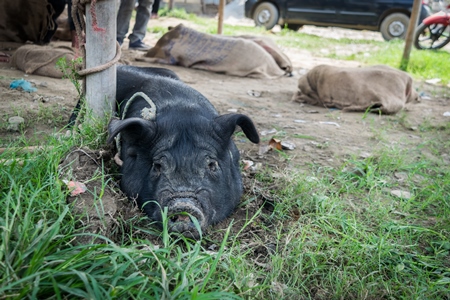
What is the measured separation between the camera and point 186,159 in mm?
3006

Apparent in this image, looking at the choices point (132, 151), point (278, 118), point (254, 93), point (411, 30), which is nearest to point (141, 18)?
point (254, 93)

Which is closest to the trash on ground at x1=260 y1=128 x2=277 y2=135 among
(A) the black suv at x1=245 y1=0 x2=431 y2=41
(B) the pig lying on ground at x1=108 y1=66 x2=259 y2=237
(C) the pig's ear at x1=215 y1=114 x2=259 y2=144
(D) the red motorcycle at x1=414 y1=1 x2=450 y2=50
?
(B) the pig lying on ground at x1=108 y1=66 x2=259 y2=237

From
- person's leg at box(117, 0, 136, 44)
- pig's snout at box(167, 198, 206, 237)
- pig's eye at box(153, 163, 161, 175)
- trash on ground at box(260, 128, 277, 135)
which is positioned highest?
person's leg at box(117, 0, 136, 44)

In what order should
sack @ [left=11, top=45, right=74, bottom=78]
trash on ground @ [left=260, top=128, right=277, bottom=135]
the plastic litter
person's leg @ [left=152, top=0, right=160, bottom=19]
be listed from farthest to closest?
person's leg @ [left=152, top=0, right=160, bottom=19], sack @ [left=11, top=45, right=74, bottom=78], the plastic litter, trash on ground @ [left=260, top=128, right=277, bottom=135]

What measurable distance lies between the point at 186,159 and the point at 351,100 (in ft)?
12.7

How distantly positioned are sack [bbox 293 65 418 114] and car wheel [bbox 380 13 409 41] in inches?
363

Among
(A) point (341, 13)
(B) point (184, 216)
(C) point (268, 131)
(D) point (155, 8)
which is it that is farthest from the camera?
(A) point (341, 13)

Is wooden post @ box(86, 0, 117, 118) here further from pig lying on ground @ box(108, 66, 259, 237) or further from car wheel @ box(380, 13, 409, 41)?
car wheel @ box(380, 13, 409, 41)

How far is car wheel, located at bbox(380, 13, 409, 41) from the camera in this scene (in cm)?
1498

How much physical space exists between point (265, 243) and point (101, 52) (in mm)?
1832

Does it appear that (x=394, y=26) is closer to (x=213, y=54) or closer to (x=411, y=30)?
(x=411, y=30)

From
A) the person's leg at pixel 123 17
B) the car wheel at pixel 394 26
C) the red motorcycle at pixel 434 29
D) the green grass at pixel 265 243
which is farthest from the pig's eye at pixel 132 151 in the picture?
the car wheel at pixel 394 26

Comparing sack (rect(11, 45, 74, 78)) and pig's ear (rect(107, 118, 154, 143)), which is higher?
pig's ear (rect(107, 118, 154, 143))

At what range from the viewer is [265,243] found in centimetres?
299
